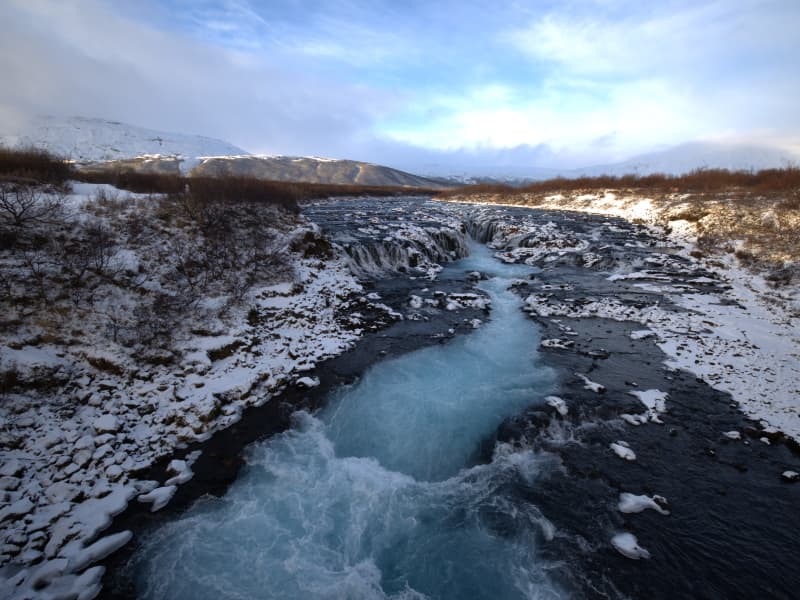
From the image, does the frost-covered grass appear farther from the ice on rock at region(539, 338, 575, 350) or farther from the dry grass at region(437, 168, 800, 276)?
the dry grass at region(437, 168, 800, 276)

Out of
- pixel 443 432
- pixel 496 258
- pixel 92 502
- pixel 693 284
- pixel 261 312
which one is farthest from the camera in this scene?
pixel 496 258

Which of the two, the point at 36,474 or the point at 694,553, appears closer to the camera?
the point at 694,553

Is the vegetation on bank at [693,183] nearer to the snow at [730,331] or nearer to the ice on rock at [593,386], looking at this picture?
the snow at [730,331]

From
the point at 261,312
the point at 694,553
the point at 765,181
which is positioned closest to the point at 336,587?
the point at 694,553

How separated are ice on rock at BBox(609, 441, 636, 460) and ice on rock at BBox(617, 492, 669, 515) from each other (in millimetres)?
957

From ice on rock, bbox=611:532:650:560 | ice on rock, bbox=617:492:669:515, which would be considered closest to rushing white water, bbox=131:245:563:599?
ice on rock, bbox=611:532:650:560

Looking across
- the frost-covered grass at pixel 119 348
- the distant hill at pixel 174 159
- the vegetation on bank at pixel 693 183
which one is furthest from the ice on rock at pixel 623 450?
the distant hill at pixel 174 159

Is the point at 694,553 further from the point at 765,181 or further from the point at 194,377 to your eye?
the point at 765,181

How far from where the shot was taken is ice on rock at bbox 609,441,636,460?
283 inches

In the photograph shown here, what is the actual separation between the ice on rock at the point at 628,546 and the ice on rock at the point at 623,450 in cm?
186

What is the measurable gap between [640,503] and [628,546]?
101 cm

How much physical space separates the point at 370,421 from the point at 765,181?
43.8 m

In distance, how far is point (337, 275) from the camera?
57.7 feet

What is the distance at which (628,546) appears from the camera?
546 centimetres
